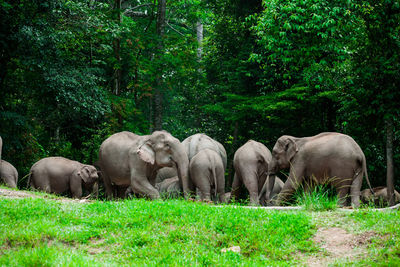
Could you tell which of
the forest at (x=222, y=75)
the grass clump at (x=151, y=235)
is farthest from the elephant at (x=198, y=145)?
the grass clump at (x=151, y=235)

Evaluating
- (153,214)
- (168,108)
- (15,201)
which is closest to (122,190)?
(15,201)

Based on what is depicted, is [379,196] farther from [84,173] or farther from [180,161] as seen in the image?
[84,173]

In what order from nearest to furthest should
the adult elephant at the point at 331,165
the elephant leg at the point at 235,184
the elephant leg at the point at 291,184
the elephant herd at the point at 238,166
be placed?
1. the adult elephant at the point at 331,165
2. the elephant herd at the point at 238,166
3. the elephant leg at the point at 291,184
4. the elephant leg at the point at 235,184

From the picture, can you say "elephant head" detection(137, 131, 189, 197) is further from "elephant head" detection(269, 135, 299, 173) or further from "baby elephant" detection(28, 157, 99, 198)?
"baby elephant" detection(28, 157, 99, 198)

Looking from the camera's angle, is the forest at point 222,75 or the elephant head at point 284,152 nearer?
the elephant head at point 284,152

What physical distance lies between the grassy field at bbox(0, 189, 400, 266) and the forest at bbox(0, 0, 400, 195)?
5279mm

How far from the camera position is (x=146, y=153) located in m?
11.3

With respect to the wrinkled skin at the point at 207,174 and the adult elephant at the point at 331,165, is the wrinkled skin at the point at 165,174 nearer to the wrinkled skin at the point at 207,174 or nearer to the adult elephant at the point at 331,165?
the wrinkled skin at the point at 207,174

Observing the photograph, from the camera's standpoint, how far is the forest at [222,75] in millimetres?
12508

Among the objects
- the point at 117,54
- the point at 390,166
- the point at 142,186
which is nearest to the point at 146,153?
the point at 142,186

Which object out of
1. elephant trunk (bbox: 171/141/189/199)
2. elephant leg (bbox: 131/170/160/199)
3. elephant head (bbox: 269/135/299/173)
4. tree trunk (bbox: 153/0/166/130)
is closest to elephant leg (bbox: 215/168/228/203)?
elephant trunk (bbox: 171/141/189/199)

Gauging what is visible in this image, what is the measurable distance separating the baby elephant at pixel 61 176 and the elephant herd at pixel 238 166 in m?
1.02

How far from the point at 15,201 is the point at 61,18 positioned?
1004 centimetres

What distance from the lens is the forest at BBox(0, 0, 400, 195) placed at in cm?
1251
